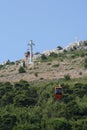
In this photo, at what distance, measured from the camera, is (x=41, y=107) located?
112m

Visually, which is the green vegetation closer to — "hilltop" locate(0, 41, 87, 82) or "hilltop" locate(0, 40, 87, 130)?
"hilltop" locate(0, 40, 87, 130)

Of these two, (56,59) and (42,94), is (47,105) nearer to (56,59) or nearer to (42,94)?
(42,94)

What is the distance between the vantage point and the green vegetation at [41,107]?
99.6 meters

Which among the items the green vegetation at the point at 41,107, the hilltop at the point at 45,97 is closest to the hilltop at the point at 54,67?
the hilltop at the point at 45,97

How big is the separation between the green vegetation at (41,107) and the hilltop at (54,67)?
50.6 ft

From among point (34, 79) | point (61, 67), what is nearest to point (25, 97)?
point (34, 79)

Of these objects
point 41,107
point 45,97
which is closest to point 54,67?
point 45,97

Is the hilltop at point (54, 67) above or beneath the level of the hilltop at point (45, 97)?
above

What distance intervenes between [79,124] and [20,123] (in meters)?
8.89

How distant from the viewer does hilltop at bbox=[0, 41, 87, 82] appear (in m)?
150

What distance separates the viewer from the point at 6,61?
199m

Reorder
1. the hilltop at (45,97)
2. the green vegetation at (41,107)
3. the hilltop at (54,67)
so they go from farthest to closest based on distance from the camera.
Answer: the hilltop at (54,67) → the hilltop at (45,97) → the green vegetation at (41,107)

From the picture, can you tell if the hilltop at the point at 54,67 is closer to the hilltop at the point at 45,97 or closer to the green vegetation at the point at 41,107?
the hilltop at the point at 45,97

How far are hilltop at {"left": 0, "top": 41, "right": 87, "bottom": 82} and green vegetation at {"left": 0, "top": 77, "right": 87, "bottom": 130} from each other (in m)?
15.4
